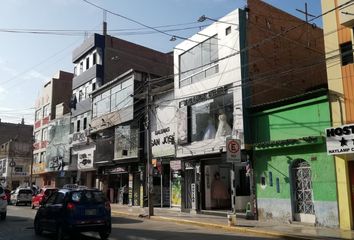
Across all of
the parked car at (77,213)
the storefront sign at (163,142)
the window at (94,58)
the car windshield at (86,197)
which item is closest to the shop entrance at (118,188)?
the storefront sign at (163,142)

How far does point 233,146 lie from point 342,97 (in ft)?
15.8

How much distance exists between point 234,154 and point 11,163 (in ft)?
191

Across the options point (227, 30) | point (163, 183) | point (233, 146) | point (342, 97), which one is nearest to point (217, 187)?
point (163, 183)

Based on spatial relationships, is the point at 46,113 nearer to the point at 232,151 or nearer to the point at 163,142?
the point at 163,142

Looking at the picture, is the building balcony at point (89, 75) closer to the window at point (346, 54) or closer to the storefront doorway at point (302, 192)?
the storefront doorway at point (302, 192)

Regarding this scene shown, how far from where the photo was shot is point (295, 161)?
19062 millimetres

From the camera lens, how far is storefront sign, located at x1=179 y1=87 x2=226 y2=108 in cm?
2340

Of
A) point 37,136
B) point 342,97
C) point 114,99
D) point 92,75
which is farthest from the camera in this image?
point 37,136

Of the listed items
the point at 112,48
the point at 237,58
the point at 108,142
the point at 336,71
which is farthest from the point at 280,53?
the point at 112,48

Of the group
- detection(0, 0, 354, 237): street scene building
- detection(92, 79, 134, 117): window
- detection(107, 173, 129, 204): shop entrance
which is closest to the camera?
detection(0, 0, 354, 237): street scene building

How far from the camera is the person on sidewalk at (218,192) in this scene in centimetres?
2553

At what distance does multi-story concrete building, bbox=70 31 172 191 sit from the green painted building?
63.2ft

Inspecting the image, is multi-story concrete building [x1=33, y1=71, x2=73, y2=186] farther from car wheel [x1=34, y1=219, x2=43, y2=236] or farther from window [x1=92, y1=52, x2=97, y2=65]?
car wheel [x1=34, y1=219, x2=43, y2=236]

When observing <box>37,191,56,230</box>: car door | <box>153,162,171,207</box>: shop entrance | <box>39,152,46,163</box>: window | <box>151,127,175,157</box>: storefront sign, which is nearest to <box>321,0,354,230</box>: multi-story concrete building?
A: <box>37,191,56,230</box>: car door
